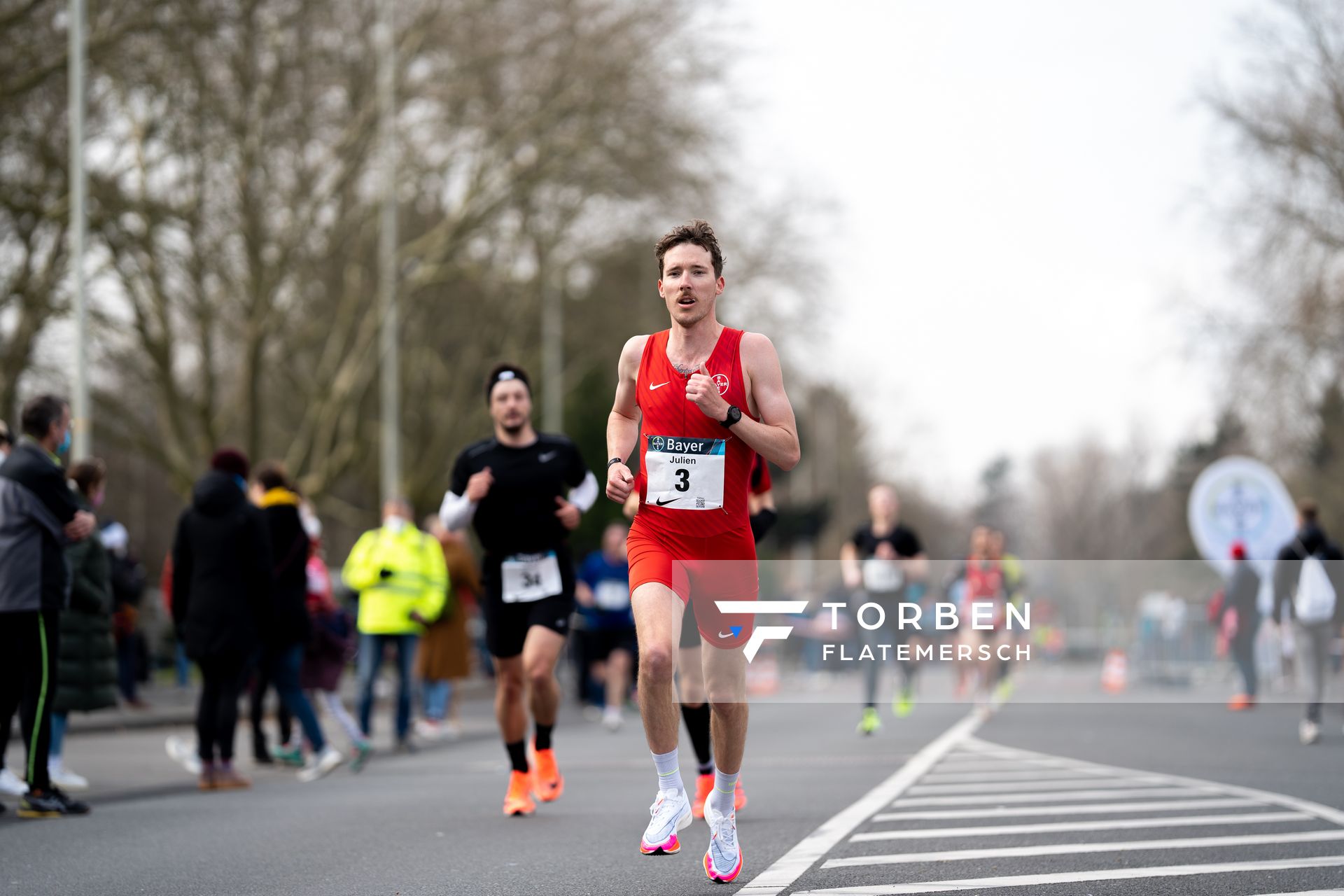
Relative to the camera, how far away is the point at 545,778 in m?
9.88

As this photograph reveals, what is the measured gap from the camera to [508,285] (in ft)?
146

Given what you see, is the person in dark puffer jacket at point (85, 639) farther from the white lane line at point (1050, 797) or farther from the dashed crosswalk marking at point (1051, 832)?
the white lane line at point (1050, 797)

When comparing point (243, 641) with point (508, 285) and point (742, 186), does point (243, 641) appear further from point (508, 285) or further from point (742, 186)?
point (508, 285)

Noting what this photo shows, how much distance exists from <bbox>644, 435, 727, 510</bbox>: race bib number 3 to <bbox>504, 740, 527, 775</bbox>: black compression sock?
306 cm

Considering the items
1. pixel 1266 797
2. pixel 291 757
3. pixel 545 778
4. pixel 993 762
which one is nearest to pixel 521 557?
pixel 545 778

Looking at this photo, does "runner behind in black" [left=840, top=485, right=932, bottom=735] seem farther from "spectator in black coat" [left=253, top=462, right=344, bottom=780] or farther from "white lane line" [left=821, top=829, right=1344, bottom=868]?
"white lane line" [left=821, top=829, right=1344, bottom=868]

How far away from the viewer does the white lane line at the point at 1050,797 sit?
32.3ft

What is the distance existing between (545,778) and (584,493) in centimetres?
152

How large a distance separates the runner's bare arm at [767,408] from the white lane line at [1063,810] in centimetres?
287

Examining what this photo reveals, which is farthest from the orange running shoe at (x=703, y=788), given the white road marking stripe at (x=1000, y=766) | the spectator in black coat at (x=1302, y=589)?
the spectator in black coat at (x=1302, y=589)

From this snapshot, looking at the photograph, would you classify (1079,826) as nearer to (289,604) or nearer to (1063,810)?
(1063,810)

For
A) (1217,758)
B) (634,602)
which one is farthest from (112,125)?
(634,602)

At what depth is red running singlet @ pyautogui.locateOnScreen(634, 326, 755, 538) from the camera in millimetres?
6801

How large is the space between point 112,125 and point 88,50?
4204mm
